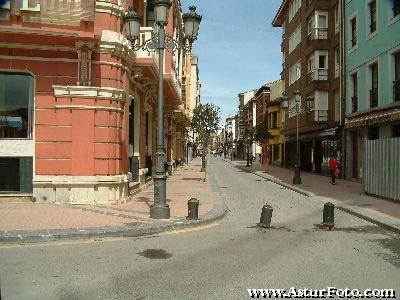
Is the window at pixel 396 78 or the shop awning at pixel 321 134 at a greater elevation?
the window at pixel 396 78

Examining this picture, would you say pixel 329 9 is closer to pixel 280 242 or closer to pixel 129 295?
A: pixel 280 242

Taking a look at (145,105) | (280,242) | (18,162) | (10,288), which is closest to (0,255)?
(10,288)

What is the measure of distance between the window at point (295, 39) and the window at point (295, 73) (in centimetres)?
189

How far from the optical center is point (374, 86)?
75.7 ft

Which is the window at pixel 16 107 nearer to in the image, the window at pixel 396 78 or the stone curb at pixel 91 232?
the stone curb at pixel 91 232

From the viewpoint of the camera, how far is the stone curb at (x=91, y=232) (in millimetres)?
8320

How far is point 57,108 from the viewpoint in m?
13.0

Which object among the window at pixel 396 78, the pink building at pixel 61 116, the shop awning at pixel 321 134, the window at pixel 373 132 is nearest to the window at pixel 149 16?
the pink building at pixel 61 116

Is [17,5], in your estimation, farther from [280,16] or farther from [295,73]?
[280,16]

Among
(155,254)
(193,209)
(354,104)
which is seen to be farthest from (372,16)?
(155,254)

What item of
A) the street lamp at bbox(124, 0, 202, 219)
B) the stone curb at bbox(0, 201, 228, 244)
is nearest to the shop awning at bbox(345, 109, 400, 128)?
the street lamp at bbox(124, 0, 202, 219)

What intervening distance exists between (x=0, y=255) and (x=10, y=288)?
198 centimetres

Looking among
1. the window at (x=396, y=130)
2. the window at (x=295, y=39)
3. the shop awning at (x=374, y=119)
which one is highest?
the window at (x=295, y=39)

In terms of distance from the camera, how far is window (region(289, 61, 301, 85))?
37.4 meters
